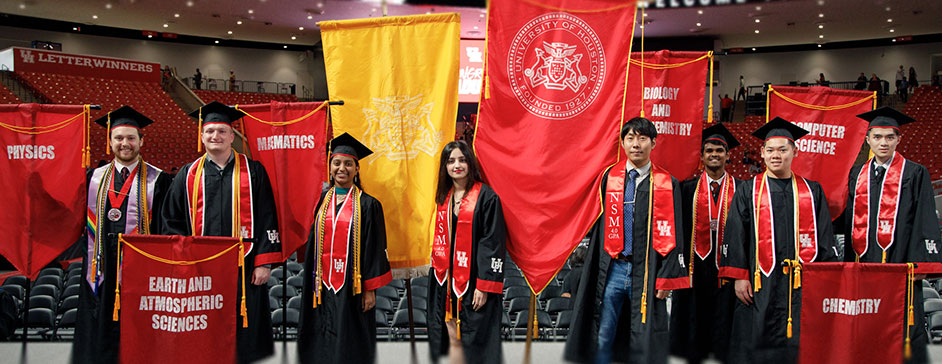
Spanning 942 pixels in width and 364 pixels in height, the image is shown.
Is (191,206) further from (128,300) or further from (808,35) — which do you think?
(808,35)

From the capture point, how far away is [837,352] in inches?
143

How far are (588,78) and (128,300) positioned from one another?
10.0 feet

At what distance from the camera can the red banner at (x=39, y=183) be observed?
4332mm

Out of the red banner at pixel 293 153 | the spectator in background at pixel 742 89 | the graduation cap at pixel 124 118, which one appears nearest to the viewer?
the graduation cap at pixel 124 118

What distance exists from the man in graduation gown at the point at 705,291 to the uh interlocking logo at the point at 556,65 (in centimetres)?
96

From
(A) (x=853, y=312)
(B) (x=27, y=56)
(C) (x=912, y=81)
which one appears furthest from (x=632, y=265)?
(C) (x=912, y=81)

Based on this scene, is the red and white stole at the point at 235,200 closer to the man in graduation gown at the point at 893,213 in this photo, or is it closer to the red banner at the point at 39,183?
the red banner at the point at 39,183

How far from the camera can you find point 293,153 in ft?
14.2

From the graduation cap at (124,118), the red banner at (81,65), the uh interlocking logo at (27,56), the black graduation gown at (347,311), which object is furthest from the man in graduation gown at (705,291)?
the uh interlocking logo at (27,56)

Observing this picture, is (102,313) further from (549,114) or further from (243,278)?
(549,114)

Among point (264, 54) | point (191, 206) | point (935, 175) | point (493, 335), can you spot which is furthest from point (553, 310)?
point (264, 54)

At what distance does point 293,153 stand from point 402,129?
0.78 m

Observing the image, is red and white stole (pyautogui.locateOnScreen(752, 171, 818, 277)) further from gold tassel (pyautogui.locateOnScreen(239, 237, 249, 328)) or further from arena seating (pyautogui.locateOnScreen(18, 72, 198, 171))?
arena seating (pyautogui.locateOnScreen(18, 72, 198, 171))

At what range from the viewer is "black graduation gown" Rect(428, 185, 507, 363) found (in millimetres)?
3754
